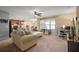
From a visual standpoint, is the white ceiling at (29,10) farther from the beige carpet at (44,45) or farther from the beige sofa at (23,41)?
the beige carpet at (44,45)

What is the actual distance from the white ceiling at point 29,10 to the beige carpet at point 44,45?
59cm

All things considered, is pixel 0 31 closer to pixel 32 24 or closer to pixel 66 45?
pixel 32 24

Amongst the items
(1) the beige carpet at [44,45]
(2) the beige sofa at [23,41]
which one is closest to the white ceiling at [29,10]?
(2) the beige sofa at [23,41]

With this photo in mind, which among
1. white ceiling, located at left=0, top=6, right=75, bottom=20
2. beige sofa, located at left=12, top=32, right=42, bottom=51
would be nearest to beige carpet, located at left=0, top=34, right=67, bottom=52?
beige sofa, located at left=12, top=32, right=42, bottom=51

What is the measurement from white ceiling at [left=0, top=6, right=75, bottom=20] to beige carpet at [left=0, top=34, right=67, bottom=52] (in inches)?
23.3

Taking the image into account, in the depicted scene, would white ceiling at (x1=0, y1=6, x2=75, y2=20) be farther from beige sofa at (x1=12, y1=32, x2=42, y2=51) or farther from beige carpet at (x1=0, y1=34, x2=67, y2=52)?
beige carpet at (x1=0, y1=34, x2=67, y2=52)

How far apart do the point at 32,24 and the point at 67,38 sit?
0.89 metres

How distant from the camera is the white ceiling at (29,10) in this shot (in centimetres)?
264

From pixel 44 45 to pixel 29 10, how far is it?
2.93ft

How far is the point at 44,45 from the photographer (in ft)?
8.81
